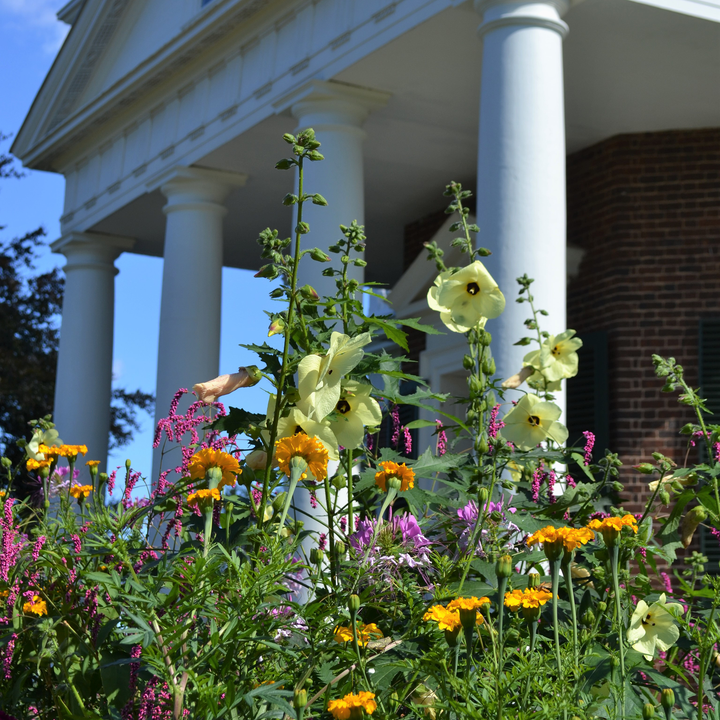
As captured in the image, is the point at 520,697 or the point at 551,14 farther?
the point at 551,14

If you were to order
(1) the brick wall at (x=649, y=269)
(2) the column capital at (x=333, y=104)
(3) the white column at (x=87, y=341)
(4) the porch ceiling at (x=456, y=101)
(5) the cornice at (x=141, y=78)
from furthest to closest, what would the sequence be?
A: (3) the white column at (x=87, y=341)
(5) the cornice at (x=141, y=78)
(1) the brick wall at (x=649, y=269)
(2) the column capital at (x=333, y=104)
(4) the porch ceiling at (x=456, y=101)

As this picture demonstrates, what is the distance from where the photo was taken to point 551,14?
21.4 ft

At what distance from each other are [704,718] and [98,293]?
11.9m

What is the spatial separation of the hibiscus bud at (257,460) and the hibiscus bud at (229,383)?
0.44 feet

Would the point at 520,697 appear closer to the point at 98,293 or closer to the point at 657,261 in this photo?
the point at 657,261

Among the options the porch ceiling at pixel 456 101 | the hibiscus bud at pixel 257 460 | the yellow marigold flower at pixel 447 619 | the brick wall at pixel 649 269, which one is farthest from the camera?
the brick wall at pixel 649 269

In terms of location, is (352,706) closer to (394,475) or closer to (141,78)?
(394,475)

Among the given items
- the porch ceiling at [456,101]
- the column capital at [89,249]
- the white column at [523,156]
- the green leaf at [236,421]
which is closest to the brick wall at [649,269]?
the porch ceiling at [456,101]

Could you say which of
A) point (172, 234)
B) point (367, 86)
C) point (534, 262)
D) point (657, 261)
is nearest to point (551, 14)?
point (534, 262)

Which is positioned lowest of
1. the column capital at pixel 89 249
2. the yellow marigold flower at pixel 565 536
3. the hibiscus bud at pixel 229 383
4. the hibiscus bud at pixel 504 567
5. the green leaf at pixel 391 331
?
the hibiscus bud at pixel 504 567

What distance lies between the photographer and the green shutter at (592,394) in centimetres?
919

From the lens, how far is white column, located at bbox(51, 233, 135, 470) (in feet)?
40.9

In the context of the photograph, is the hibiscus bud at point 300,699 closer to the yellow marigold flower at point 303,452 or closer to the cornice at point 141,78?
the yellow marigold flower at point 303,452

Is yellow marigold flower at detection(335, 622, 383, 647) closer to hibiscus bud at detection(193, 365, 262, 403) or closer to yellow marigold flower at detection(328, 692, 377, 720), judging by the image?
yellow marigold flower at detection(328, 692, 377, 720)
